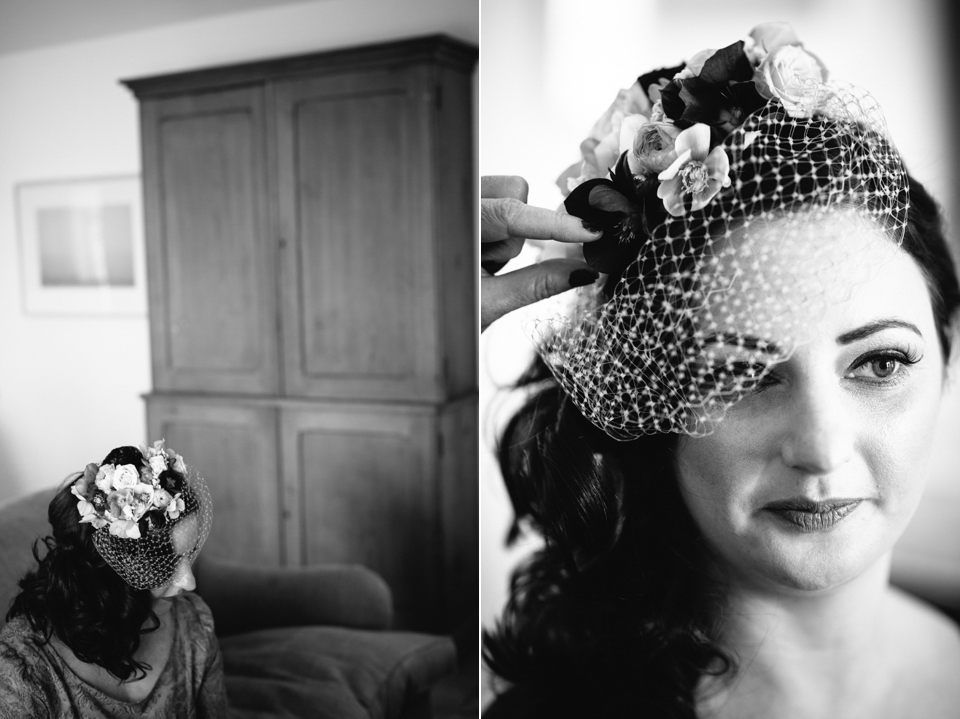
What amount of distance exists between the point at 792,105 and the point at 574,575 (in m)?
0.62

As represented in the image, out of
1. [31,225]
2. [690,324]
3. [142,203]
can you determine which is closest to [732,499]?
[690,324]

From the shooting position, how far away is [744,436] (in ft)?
2.97

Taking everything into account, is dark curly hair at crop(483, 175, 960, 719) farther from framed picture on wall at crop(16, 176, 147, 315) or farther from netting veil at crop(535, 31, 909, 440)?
framed picture on wall at crop(16, 176, 147, 315)

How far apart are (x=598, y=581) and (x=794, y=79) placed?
A: 64cm

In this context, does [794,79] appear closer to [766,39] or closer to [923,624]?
[766,39]

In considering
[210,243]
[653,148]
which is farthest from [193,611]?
[210,243]

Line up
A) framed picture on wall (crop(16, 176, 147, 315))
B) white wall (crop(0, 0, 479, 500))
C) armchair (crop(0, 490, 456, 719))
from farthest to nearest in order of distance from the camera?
1. framed picture on wall (crop(16, 176, 147, 315))
2. white wall (crop(0, 0, 479, 500))
3. armchair (crop(0, 490, 456, 719))

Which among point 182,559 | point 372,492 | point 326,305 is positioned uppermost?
point 326,305

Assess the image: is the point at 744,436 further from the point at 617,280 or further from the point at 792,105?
the point at 792,105

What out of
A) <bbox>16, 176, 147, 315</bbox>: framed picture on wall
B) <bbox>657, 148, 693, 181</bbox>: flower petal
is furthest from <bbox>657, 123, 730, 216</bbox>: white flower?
<bbox>16, 176, 147, 315</bbox>: framed picture on wall

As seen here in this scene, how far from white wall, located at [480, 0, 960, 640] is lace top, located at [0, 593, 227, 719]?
0.80m

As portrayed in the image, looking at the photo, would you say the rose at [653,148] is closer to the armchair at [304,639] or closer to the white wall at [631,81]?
the white wall at [631,81]

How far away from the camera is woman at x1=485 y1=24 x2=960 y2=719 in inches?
33.6

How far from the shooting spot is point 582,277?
983 millimetres
